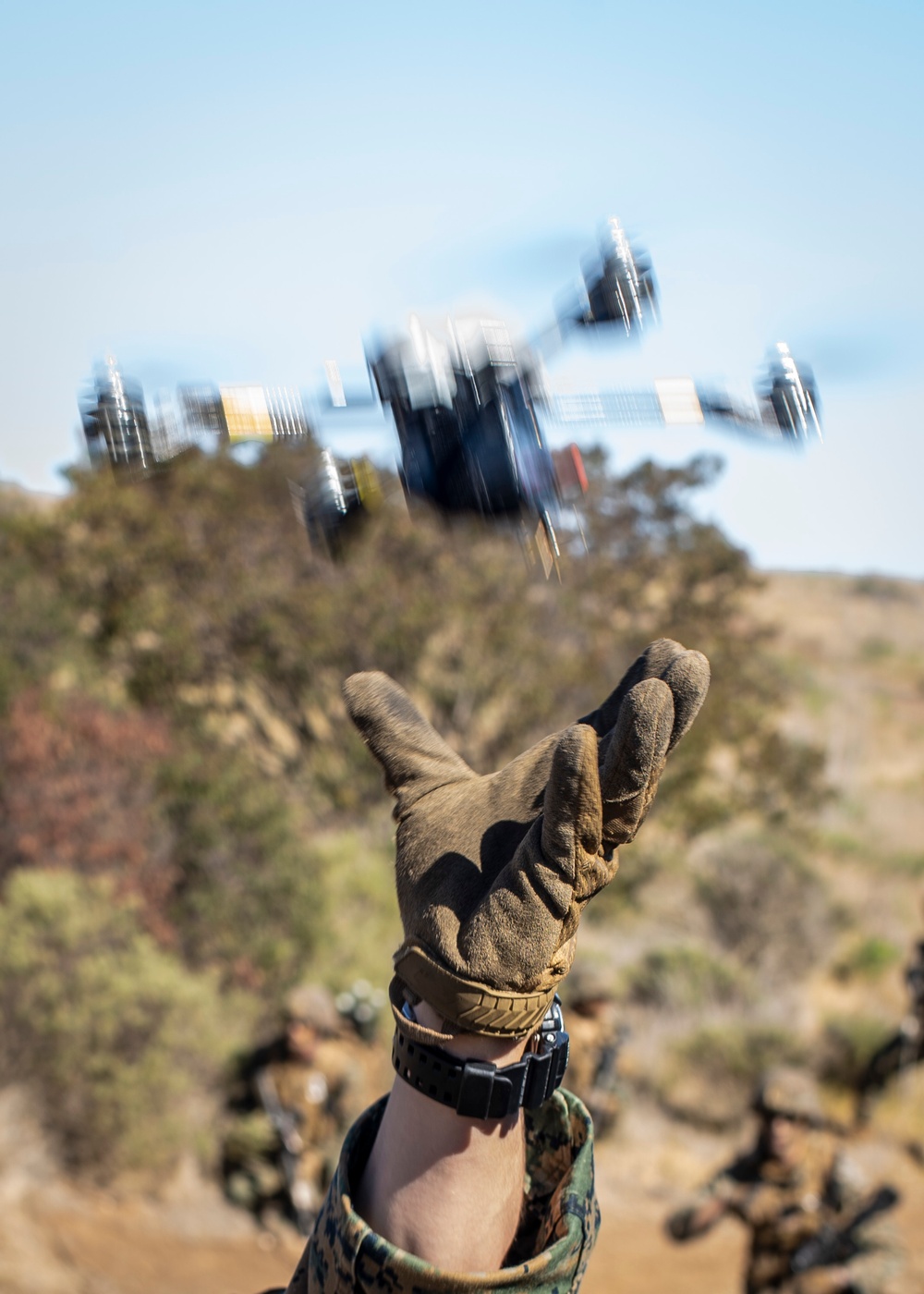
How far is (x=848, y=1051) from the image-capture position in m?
9.79

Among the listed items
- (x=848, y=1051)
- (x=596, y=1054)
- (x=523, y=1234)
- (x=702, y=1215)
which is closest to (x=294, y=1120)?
(x=596, y=1054)

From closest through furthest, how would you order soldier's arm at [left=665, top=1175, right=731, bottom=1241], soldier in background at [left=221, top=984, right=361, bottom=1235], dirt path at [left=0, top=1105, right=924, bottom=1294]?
1. soldier's arm at [left=665, top=1175, right=731, bottom=1241]
2. dirt path at [left=0, top=1105, right=924, bottom=1294]
3. soldier in background at [left=221, top=984, right=361, bottom=1235]

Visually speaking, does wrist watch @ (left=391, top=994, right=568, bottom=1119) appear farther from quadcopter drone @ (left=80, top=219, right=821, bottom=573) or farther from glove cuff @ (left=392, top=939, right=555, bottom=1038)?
quadcopter drone @ (left=80, top=219, right=821, bottom=573)

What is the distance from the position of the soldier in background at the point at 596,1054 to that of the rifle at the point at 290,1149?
201 cm

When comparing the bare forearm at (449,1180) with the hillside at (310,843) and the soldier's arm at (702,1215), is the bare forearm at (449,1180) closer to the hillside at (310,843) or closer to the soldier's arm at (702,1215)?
the soldier's arm at (702,1215)

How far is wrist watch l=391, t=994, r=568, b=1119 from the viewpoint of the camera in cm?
171

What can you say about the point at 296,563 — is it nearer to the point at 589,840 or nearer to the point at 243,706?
the point at 243,706

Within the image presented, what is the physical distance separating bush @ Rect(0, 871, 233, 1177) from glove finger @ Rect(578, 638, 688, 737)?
6589mm

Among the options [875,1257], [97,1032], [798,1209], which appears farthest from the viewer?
[97,1032]

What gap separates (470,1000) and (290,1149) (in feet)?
19.9

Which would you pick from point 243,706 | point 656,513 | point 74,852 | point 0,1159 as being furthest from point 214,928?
point 656,513

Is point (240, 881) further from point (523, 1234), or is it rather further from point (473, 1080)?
point (473, 1080)

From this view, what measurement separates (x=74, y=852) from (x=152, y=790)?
129 centimetres

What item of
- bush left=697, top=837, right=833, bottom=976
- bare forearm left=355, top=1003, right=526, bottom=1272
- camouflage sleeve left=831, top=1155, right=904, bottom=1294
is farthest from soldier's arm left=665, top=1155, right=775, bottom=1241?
bush left=697, top=837, right=833, bottom=976
